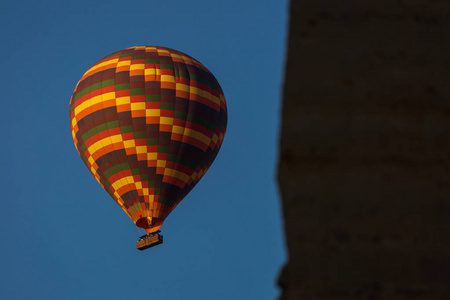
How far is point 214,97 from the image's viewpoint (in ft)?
76.8

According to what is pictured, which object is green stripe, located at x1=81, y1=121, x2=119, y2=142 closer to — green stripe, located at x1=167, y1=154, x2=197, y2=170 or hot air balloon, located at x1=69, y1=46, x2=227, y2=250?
hot air balloon, located at x1=69, y1=46, x2=227, y2=250

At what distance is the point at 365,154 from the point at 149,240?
65.6 feet

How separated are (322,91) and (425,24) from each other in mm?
423

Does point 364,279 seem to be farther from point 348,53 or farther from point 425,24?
point 425,24

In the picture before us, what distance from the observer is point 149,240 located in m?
21.5

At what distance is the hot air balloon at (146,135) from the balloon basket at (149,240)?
16 millimetres

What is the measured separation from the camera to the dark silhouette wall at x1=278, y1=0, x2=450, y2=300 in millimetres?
1880

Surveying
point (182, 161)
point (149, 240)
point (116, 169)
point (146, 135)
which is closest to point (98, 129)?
point (116, 169)

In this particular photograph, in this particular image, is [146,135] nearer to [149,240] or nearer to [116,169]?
[116,169]

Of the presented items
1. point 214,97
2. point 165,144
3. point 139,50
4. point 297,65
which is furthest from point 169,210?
point 297,65

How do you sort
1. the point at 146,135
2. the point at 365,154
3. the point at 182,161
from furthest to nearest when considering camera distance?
the point at 182,161 < the point at 146,135 < the point at 365,154

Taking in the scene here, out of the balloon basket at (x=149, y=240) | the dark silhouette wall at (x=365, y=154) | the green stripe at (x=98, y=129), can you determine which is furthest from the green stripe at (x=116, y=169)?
the dark silhouette wall at (x=365, y=154)

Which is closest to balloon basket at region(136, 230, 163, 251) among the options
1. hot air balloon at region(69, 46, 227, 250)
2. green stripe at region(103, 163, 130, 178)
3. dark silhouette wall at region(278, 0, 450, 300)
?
hot air balloon at region(69, 46, 227, 250)

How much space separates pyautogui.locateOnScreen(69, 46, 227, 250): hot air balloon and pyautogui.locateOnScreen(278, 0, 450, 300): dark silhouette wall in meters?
19.4
